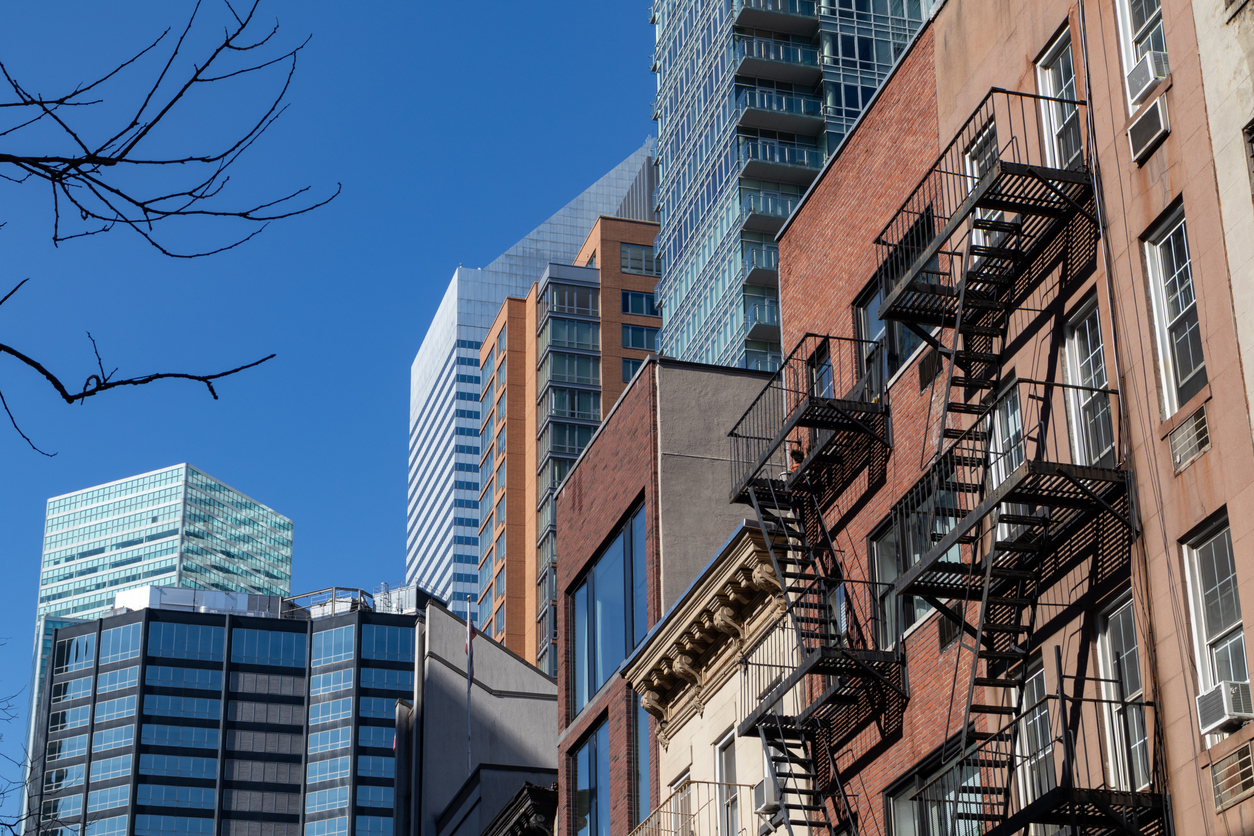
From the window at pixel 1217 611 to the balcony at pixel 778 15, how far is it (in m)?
93.1

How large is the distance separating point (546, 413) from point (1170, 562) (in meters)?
147

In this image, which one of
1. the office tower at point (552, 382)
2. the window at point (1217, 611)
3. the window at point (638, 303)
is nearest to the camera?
the window at point (1217, 611)

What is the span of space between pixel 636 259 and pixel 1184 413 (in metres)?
151

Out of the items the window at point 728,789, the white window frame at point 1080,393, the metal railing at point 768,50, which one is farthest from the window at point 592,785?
the metal railing at point 768,50

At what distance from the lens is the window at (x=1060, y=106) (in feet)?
74.6

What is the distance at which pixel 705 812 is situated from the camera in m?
30.9

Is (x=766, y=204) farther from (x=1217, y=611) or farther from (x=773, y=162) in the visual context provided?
(x=1217, y=611)

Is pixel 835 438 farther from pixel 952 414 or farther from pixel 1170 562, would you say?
pixel 1170 562

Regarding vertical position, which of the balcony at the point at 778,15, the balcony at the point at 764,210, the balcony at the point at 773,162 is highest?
the balcony at the point at 778,15

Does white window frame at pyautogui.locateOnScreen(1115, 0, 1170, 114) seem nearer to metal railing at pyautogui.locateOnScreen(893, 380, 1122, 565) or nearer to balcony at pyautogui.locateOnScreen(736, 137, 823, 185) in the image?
metal railing at pyautogui.locateOnScreen(893, 380, 1122, 565)

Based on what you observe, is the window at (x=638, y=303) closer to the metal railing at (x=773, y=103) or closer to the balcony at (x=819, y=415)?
the metal railing at (x=773, y=103)

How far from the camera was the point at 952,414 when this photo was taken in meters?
24.9

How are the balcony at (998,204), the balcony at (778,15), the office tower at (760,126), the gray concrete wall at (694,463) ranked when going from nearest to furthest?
the balcony at (998,204) < the gray concrete wall at (694,463) < the office tower at (760,126) < the balcony at (778,15)

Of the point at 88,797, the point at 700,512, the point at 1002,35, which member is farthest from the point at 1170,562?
the point at 88,797
